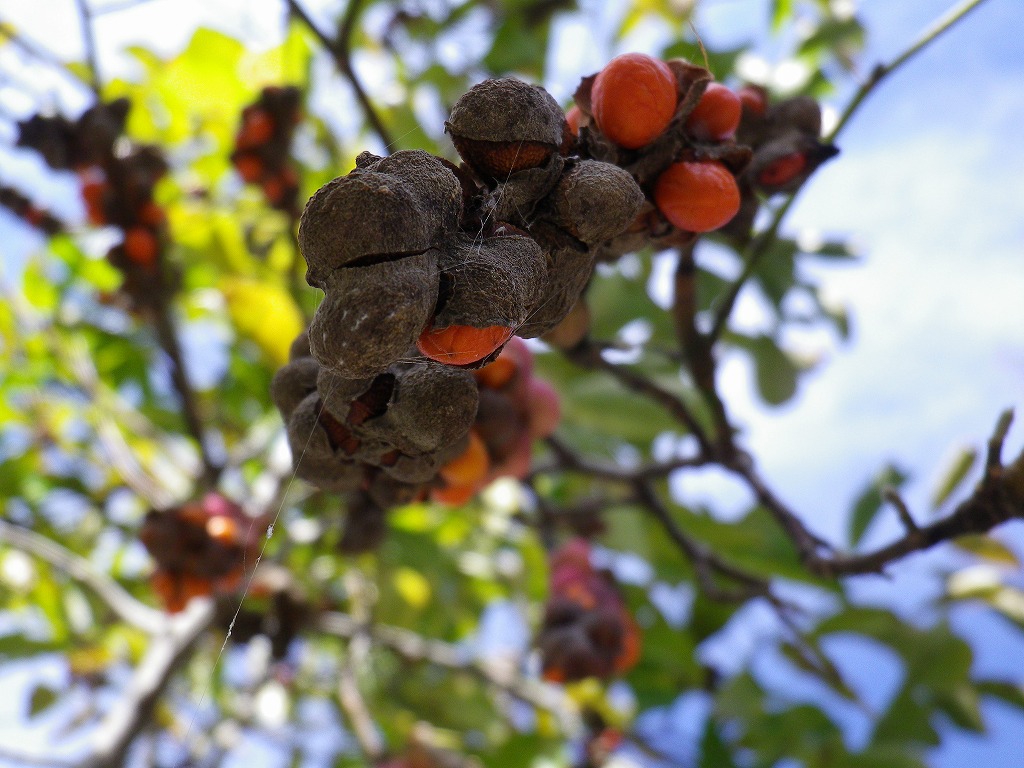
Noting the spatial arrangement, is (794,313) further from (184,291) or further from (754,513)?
(184,291)

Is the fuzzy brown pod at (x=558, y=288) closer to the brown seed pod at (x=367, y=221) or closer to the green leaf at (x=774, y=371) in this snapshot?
Answer: the brown seed pod at (x=367, y=221)

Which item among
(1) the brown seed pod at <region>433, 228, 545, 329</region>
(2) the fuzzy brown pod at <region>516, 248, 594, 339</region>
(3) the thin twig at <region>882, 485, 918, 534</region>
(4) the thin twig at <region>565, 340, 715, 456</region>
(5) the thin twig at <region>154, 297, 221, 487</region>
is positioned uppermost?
(1) the brown seed pod at <region>433, 228, 545, 329</region>

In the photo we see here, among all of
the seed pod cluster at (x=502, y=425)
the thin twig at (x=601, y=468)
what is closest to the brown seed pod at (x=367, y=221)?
the seed pod cluster at (x=502, y=425)

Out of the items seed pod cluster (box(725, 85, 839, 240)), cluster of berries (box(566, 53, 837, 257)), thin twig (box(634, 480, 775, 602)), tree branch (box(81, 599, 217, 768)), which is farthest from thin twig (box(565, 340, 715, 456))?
tree branch (box(81, 599, 217, 768))

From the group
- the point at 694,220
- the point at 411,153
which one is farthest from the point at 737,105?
the point at 411,153

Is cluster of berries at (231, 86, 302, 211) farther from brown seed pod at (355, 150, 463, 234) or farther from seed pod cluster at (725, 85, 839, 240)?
brown seed pod at (355, 150, 463, 234)

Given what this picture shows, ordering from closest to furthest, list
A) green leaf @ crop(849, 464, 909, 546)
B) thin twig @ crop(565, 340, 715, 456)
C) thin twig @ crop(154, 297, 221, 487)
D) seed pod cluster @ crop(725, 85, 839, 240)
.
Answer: seed pod cluster @ crop(725, 85, 839, 240) < thin twig @ crop(565, 340, 715, 456) < thin twig @ crop(154, 297, 221, 487) < green leaf @ crop(849, 464, 909, 546)

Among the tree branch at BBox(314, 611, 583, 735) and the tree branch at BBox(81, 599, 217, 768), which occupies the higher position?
the tree branch at BBox(81, 599, 217, 768)
